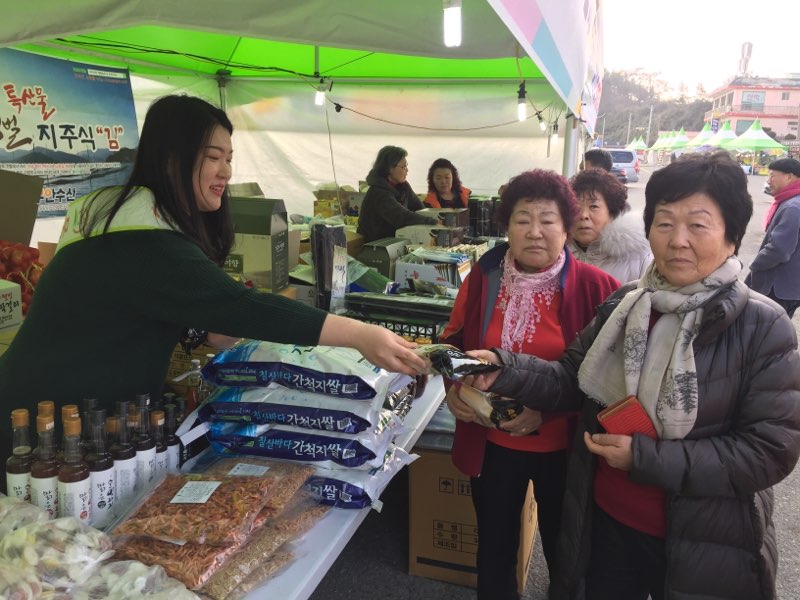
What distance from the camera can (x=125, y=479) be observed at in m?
1.26

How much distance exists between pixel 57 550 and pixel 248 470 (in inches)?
17.6

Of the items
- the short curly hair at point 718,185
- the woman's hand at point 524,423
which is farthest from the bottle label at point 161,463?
the short curly hair at point 718,185

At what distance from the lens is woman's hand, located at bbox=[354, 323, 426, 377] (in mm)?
1300

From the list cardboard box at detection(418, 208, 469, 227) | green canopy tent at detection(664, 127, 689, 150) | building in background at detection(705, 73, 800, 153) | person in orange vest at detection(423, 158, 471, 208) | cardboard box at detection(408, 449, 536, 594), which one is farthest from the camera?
building in background at detection(705, 73, 800, 153)

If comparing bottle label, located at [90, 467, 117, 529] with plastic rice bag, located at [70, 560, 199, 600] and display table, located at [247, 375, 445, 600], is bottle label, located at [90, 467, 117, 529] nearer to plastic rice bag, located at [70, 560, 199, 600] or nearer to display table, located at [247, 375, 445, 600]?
plastic rice bag, located at [70, 560, 199, 600]

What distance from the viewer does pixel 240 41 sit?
5215 mm

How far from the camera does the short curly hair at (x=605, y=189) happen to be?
2.62 m

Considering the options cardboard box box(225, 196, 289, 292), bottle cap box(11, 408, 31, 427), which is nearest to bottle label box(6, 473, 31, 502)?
bottle cap box(11, 408, 31, 427)

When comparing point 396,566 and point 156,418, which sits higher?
point 156,418

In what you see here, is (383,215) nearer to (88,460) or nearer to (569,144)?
(569,144)

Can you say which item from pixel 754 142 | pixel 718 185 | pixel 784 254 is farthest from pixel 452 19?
pixel 754 142

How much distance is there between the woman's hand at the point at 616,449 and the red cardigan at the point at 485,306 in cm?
46

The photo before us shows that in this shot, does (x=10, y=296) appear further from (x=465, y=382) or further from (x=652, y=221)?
(x=652, y=221)

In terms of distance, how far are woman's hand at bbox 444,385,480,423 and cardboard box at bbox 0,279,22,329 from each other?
1.67m
